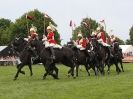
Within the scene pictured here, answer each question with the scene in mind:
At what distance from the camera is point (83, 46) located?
31062 mm

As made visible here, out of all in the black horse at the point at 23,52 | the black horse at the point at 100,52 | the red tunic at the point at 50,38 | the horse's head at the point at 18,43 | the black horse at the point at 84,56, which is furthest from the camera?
the black horse at the point at 84,56

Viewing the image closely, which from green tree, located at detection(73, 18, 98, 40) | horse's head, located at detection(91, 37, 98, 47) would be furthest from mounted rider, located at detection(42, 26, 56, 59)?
green tree, located at detection(73, 18, 98, 40)

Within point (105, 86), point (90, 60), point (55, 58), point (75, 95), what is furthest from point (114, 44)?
point (75, 95)

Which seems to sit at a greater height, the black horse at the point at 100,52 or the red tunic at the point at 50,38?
the red tunic at the point at 50,38

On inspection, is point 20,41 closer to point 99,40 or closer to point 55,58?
point 55,58

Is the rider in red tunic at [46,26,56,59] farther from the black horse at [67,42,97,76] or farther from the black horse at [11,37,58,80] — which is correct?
the black horse at [67,42,97,76]

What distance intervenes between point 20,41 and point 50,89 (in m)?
8.74

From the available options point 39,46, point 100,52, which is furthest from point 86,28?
point 39,46

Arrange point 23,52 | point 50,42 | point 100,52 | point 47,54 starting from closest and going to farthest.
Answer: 1. point 47,54
2. point 50,42
3. point 23,52
4. point 100,52

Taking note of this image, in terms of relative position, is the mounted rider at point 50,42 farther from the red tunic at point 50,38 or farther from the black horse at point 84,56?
the black horse at point 84,56

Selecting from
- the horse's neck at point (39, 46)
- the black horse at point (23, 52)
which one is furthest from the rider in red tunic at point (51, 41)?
the black horse at point (23, 52)

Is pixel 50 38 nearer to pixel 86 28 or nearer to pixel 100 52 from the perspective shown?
pixel 100 52

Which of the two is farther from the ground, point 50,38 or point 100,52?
point 50,38

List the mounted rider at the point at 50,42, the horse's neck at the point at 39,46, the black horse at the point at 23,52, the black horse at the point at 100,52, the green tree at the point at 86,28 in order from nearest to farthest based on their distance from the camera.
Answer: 1. the horse's neck at the point at 39,46
2. the mounted rider at the point at 50,42
3. the black horse at the point at 23,52
4. the black horse at the point at 100,52
5. the green tree at the point at 86,28
